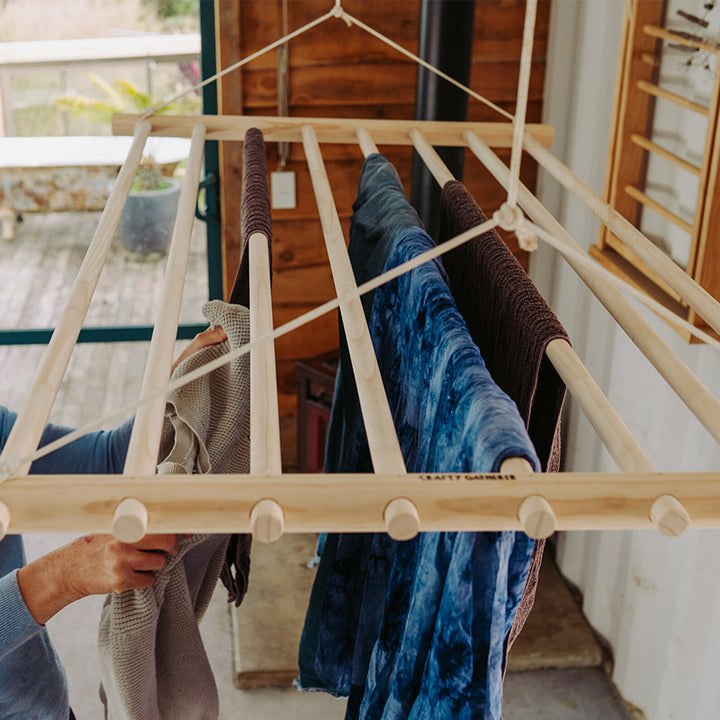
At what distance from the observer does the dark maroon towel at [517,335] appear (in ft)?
2.89

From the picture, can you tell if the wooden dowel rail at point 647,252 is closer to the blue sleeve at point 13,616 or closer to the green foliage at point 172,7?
the blue sleeve at point 13,616

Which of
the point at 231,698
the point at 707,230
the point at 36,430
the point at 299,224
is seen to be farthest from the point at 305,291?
the point at 36,430

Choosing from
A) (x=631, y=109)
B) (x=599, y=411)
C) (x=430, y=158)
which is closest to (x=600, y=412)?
(x=599, y=411)

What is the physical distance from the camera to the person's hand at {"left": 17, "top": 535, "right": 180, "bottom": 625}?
93 cm

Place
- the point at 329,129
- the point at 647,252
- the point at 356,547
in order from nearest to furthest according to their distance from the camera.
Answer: the point at 647,252 → the point at 356,547 → the point at 329,129

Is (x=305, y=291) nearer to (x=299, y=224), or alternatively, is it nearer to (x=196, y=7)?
(x=299, y=224)

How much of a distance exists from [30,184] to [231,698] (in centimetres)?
171

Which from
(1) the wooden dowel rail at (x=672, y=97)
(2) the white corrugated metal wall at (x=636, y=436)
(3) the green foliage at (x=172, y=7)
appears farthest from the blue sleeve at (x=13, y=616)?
(3) the green foliage at (x=172, y=7)

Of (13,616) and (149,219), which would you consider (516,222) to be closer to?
(13,616)

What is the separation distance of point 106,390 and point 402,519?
8.85 feet

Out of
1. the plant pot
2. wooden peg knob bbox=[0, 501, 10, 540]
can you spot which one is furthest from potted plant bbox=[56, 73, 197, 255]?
wooden peg knob bbox=[0, 501, 10, 540]

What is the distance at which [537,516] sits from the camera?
2.16 feet

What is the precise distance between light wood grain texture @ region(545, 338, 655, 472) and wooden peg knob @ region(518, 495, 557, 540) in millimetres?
73

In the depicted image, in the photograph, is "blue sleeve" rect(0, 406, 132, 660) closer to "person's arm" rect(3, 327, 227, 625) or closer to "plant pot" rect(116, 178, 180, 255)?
"person's arm" rect(3, 327, 227, 625)
